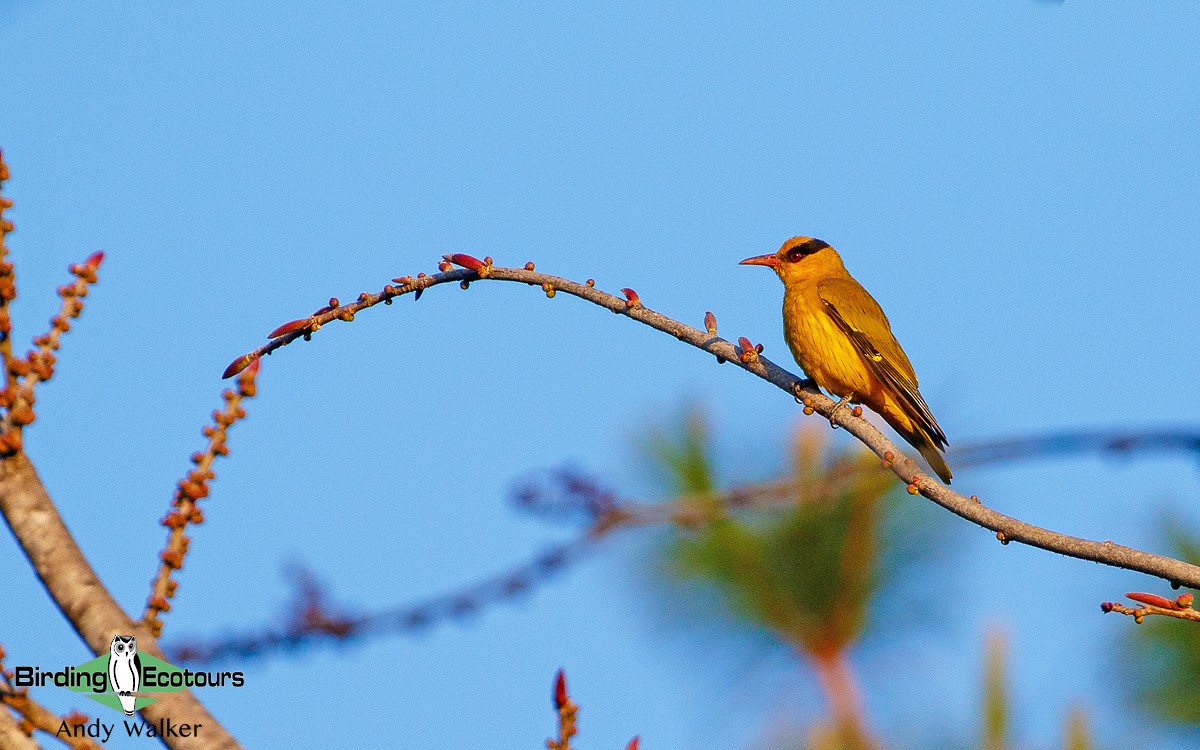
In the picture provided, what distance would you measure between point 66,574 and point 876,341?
460 cm

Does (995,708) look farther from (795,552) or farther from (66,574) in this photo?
(66,574)

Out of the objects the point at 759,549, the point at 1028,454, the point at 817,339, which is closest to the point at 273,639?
the point at 1028,454

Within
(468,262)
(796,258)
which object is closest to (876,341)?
(796,258)

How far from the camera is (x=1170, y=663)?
16.7ft

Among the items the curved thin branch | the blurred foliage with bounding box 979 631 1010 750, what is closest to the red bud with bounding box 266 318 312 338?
the curved thin branch

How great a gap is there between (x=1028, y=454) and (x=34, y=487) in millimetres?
2064

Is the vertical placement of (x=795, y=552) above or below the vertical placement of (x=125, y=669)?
above

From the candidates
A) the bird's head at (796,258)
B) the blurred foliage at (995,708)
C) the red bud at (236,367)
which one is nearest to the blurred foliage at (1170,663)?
the blurred foliage at (995,708)

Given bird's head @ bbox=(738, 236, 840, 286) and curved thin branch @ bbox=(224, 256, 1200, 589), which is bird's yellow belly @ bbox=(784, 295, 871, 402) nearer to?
bird's head @ bbox=(738, 236, 840, 286)

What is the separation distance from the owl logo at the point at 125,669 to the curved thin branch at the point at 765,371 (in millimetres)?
910

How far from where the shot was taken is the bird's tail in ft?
18.2

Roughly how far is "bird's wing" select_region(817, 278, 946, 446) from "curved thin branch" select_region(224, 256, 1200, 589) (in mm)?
1716

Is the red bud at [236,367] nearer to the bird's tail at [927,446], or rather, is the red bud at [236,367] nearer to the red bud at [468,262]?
the red bud at [468,262]

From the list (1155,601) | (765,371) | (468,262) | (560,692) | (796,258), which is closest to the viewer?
(560,692)
